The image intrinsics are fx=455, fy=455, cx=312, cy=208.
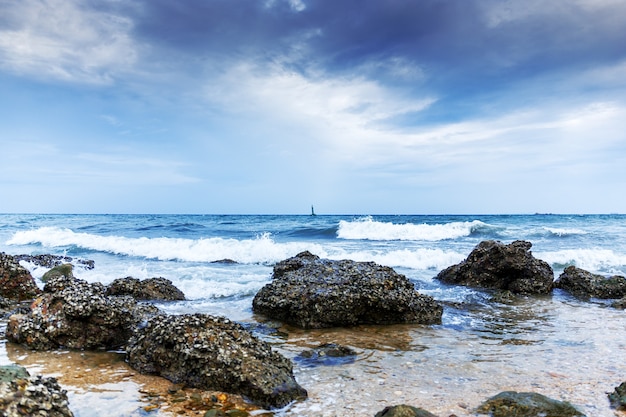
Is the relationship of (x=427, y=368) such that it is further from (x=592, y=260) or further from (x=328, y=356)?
(x=592, y=260)

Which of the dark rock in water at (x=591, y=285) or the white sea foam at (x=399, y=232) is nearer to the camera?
the dark rock in water at (x=591, y=285)

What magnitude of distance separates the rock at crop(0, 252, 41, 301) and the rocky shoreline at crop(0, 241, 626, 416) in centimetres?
2

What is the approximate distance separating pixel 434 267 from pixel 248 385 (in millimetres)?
13828

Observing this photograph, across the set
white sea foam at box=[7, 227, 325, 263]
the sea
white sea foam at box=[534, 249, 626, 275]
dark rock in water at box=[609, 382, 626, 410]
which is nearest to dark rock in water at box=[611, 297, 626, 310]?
the sea

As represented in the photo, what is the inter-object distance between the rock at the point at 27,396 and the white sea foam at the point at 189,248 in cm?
1622

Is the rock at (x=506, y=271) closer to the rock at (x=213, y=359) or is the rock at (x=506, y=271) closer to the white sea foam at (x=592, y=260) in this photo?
the white sea foam at (x=592, y=260)

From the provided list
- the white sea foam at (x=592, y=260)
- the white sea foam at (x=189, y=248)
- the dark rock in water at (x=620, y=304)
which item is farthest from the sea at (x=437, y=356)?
the white sea foam at (x=189, y=248)

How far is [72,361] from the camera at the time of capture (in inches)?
235

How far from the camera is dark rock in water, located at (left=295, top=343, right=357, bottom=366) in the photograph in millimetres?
6051

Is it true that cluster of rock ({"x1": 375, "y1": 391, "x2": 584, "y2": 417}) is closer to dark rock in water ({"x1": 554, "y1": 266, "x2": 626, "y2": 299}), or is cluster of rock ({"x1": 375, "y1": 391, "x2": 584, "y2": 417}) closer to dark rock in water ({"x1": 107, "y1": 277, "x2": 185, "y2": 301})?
dark rock in water ({"x1": 107, "y1": 277, "x2": 185, "y2": 301})

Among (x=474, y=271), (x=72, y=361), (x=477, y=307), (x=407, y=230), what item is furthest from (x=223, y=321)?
(x=407, y=230)

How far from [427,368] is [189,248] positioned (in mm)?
19716

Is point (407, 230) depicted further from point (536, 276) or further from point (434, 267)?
point (536, 276)

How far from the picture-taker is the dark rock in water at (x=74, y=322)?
6.53 metres
